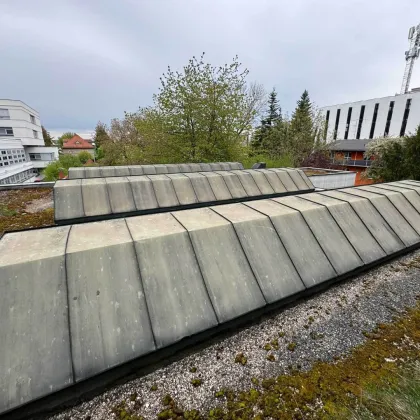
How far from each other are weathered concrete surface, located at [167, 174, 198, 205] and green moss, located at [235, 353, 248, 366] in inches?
216

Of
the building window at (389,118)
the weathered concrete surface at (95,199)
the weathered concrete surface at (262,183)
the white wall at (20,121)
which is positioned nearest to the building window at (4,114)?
the white wall at (20,121)

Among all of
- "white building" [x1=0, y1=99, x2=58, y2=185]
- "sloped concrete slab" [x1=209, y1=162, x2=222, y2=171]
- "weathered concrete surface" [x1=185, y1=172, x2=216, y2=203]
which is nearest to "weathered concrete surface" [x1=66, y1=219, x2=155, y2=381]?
"weathered concrete surface" [x1=185, y1=172, x2=216, y2=203]

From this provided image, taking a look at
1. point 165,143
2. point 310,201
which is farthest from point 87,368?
point 165,143

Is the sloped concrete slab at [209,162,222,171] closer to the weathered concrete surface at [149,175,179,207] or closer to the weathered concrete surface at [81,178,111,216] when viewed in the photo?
the weathered concrete surface at [149,175,179,207]

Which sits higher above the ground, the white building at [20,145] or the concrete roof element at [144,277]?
the white building at [20,145]

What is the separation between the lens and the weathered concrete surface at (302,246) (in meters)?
2.78

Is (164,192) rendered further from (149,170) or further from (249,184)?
(149,170)

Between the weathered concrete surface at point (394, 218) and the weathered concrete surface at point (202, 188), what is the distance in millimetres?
4515

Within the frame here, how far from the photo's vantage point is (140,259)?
2.28 metres

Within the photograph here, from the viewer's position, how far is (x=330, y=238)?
332cm

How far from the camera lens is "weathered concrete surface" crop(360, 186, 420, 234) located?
14.0 ft

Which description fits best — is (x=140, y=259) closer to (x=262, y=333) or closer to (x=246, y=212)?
(x=262, y=333)

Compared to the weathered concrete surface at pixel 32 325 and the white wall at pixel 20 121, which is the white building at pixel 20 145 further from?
the weathered concrete surface at pixel 32 325

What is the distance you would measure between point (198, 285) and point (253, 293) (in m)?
0.65
